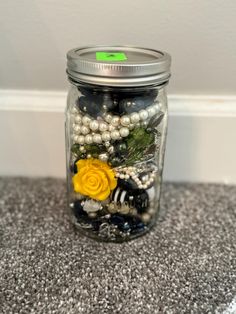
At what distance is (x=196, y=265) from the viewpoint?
1.75 feet

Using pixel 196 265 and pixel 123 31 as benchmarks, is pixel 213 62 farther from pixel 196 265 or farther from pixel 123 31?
pixel 196 265

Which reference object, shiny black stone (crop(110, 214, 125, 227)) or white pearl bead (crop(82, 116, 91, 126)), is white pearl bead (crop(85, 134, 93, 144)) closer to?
white pearl bead (crop(82, 116, 91, 126))

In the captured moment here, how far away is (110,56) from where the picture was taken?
54cm

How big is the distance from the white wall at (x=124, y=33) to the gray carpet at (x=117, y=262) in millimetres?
225

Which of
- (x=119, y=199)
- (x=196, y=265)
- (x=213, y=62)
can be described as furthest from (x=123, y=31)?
(x=196, y=265)

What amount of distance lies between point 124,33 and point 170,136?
0.21 m

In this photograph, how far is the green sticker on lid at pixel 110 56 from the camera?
1.71 feet

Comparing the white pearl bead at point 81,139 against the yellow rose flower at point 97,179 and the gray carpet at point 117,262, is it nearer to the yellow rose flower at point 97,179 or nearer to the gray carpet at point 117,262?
the yellow rose flower at point 97,179

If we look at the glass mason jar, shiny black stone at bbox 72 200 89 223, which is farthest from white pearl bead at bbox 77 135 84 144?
shiny black stone at bbox 72 200 89 223

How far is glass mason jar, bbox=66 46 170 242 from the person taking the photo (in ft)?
1.63

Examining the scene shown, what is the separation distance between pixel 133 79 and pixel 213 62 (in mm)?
220

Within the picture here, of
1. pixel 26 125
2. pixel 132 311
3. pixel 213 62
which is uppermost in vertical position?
pixel 213 62

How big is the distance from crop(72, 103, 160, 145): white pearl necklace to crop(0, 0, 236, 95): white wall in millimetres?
160

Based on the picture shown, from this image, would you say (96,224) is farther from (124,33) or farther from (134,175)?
(124,33)
